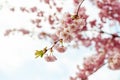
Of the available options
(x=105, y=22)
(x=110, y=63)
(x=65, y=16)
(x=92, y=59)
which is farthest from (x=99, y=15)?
(x=110, y=63)

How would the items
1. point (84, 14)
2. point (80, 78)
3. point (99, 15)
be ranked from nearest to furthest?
point (84, 14) < point (80, 78) < point (99, 15)

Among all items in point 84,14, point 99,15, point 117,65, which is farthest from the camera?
point 99,15

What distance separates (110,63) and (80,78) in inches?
139

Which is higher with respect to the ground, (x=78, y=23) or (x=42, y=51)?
(x=78, y=23)

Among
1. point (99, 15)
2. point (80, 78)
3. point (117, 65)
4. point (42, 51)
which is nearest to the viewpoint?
point (42, 51)

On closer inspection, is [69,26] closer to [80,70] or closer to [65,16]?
[65,16]

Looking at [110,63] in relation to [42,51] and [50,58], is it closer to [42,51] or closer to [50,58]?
[50,58]

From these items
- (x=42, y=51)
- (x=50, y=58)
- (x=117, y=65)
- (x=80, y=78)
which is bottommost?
(x=42, y=51)

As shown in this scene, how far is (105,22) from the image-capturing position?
Result: 16812mm

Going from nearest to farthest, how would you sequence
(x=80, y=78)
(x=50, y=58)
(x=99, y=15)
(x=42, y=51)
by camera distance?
(x=42, y=51)
(x=50, y=58)
(x=80, y=78)
(x=99, y=15)

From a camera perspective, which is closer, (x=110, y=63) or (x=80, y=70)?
(x=110, y=63)

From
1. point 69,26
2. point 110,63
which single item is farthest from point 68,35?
point 110,63

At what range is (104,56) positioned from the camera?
49.5 ft

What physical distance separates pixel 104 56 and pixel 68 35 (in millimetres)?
2209
